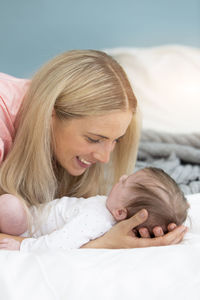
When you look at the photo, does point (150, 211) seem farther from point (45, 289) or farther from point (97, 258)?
point (45, 289)

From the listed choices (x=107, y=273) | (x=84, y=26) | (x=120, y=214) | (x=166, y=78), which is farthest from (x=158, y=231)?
(x=166, y=78)

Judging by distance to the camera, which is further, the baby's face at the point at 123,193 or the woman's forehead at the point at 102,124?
the woman's forehead at the point at 102,124

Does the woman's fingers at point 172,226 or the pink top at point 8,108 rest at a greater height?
the pink top at point 8,108

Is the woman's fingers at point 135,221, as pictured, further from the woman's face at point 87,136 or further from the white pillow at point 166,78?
the white pillow at point 166,78

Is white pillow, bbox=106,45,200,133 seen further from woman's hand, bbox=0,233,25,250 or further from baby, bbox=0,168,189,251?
woman's hand, bbox=0,233,25,250

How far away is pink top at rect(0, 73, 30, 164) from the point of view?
1.47 meters

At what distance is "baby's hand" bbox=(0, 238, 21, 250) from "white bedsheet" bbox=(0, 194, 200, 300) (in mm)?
237

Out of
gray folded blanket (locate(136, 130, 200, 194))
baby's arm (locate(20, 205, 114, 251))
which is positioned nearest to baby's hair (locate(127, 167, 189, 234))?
baby's arm (locate(20, 205, 114, 251))

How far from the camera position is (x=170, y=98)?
3434 mm

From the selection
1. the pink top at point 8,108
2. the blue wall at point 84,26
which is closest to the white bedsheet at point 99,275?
the pink top at point 8,108

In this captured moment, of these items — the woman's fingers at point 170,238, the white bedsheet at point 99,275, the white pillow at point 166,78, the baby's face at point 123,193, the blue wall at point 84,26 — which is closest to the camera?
the white bedsheet at point 99,275

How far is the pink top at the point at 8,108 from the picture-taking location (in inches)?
57.8

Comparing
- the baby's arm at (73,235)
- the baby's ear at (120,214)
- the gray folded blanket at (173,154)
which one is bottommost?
the gray folded blanket at (173,154)

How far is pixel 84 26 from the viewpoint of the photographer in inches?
127
